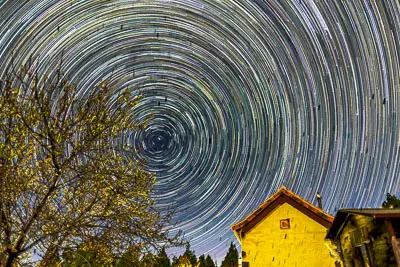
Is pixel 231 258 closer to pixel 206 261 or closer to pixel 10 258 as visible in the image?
pixel 206 261

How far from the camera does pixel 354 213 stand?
1170cm

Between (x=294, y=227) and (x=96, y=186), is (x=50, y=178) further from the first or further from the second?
(x=294, y=227)

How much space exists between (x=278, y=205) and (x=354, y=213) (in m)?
7.05

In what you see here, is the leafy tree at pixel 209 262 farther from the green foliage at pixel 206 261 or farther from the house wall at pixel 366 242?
the house wall at pixel 366 242

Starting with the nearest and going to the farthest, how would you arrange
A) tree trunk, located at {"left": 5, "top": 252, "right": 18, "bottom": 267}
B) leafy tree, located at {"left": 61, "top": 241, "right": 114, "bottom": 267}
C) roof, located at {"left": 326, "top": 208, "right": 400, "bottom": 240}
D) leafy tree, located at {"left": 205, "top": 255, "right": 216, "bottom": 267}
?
tree trunk, located at {"left": 5, "top": 252, "right": 18, "bottom": 267} < leafy tree, located at {"left": 61, "top": 241, "right": 114, "bottom": 267} < roof, located at {"left": 326, "top": 208, "right": 400, "bottom": 240} < leafy tree, located at {"left": 205, "top": 255, "right": 216, "bottom": 267}

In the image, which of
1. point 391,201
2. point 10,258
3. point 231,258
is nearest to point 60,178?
point 10,258

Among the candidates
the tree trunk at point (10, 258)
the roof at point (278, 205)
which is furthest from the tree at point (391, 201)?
Answer: the tree trunk at point (10, 258)

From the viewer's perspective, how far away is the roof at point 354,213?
9992 millimetres

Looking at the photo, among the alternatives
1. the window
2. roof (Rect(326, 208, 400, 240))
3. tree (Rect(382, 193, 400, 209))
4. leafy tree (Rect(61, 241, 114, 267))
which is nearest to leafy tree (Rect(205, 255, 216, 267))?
tree (Rect(382, 193, 400, 209))

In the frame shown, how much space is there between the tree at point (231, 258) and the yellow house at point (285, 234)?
45225 millimetres

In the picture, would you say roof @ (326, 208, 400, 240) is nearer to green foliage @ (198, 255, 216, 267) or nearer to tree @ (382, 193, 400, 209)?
tree @ (382, 193, 400, 209)

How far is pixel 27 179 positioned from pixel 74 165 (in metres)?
1.52

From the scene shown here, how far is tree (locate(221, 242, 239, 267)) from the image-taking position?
59769 mm

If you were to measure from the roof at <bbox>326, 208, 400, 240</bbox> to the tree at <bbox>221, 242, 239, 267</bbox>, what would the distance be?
48432 millimetres
